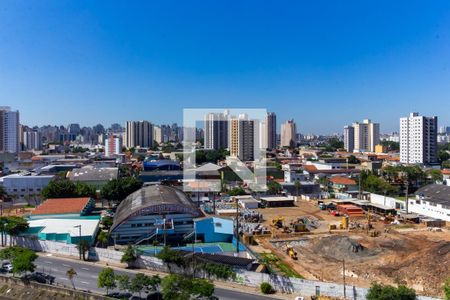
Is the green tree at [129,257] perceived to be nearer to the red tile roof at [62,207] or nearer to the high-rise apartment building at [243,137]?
the red tile roof at [62,207]

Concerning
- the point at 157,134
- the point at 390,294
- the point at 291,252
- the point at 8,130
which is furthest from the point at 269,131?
the point at 390,294

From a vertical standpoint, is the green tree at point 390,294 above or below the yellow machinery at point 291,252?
above

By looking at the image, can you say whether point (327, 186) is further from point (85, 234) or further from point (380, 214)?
point (85, 234)

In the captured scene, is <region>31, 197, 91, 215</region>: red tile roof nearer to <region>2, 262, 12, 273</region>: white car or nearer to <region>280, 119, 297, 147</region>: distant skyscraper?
<region>2, 262, 12, 273</region>: white car

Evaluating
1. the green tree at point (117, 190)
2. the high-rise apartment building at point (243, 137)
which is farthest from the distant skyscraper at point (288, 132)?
the green tree at point (117, 190)

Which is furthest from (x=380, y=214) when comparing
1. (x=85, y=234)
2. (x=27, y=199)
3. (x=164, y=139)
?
(x=164, y=139)

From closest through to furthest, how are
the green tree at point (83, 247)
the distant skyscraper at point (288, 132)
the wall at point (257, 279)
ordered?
the wall at point (257, 279)
the green tree at point (83, 247)
the distant skyscraper at point (288, 132)
